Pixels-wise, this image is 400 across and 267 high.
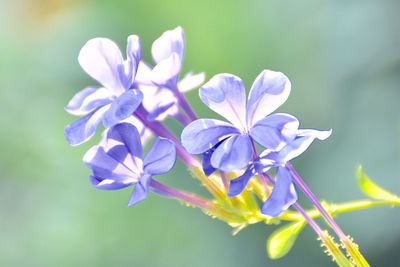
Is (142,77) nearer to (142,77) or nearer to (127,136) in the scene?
(142,77)

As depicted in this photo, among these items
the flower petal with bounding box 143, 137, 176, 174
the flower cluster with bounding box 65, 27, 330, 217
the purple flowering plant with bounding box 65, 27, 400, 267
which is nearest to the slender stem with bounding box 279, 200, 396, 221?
the purple flowering plant with bounding box 65, 27, 400, 267

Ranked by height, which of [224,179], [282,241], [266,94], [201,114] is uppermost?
[266,94]

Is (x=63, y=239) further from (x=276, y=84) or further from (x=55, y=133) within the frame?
(x=276, y=84)

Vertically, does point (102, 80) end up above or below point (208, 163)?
above

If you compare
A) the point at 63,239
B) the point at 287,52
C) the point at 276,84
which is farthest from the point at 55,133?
the point at 276,84

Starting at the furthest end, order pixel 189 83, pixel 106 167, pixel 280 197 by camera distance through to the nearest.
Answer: pixel 189 83 → pixel 106 167 → pixel 280 197

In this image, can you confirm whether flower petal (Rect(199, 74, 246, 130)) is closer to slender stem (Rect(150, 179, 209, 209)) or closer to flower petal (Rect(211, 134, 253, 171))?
flower petal (Rect(211, 134, 253, 171))

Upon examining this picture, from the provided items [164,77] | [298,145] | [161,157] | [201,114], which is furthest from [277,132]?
[201,114]
